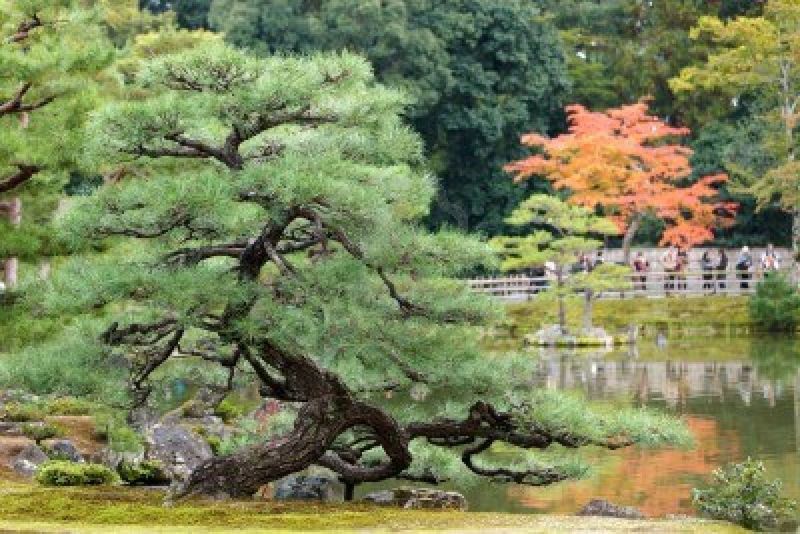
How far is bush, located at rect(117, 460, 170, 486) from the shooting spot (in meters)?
13.4

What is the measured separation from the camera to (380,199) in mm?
11141

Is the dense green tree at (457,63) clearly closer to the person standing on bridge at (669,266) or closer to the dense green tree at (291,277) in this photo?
the person standing on bridge at (669,266)

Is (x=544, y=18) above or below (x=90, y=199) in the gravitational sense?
above

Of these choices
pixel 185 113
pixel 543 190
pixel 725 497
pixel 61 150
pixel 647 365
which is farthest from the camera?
pixel 543 190

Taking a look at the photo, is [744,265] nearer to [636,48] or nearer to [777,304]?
[777,304]

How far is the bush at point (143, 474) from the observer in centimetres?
1345

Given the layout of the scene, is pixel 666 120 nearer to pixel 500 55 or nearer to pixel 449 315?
pixel 500 55

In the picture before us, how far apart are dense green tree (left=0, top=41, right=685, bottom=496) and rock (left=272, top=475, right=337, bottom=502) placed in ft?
1.62

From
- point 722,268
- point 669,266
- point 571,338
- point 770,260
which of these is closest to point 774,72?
point 770,260

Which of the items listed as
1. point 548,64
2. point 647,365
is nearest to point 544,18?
point 548,64

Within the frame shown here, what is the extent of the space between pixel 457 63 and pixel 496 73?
1250mm

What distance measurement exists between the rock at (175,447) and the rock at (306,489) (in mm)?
1871

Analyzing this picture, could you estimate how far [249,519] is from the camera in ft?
37.0

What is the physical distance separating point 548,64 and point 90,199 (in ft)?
111
